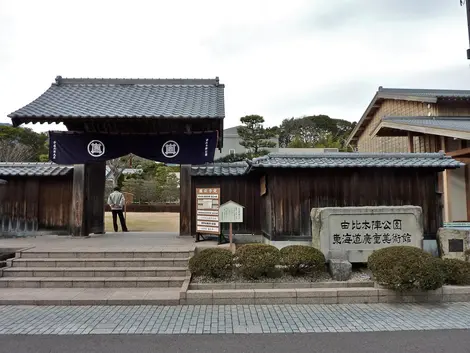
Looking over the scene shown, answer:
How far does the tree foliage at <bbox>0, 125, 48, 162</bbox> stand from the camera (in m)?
34.0

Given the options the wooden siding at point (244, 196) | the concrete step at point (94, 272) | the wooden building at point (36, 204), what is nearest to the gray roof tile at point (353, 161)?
the wooden siding at point (244, 196)

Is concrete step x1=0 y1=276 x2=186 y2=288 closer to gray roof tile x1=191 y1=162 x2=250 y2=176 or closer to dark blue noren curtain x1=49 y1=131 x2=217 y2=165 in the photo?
gray roof tile x1=191 y1=162 x2=250 y2=176

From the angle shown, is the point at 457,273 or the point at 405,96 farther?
the point at 405,96

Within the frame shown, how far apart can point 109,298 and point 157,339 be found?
2.22 m

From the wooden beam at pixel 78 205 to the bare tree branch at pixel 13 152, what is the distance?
85.8 feet

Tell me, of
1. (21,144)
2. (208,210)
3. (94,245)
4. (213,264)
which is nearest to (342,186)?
(208,210)

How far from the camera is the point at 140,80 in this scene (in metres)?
14.3

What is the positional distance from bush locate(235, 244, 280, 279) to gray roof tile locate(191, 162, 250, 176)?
433cm

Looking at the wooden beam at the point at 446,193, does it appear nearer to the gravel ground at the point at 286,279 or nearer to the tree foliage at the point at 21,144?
the gravel ground at the point at 286,279

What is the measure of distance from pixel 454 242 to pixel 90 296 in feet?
28.7

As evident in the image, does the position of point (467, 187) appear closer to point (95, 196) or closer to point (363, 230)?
point (363, 230)

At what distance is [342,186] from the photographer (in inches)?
393

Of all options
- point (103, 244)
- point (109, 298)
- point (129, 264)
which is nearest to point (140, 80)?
point (103, 244)

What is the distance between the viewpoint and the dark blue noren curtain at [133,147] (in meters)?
11.8
